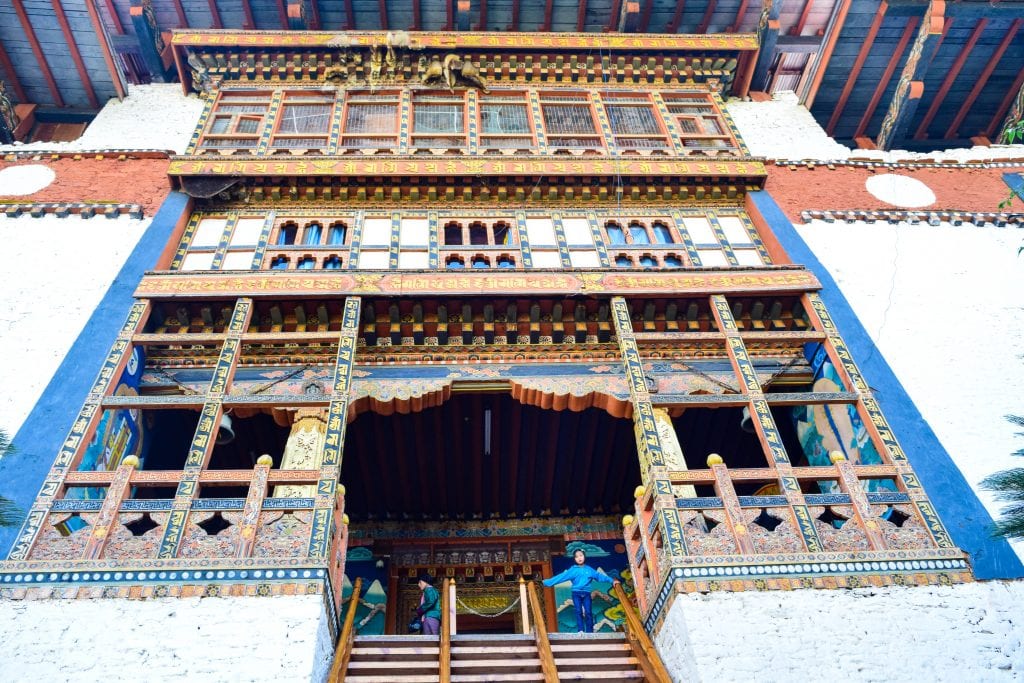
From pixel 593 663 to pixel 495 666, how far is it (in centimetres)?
76

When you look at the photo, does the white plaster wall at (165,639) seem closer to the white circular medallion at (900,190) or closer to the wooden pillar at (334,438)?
the wooden pillar at (334,438)

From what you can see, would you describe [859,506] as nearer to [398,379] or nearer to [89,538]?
[398,379]

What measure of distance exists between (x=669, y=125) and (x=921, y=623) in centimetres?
813

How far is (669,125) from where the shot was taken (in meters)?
12.0

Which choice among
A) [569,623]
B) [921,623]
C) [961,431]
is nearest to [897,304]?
[961,431]

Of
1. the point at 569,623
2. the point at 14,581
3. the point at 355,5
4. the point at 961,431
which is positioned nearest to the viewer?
the point at 14,581

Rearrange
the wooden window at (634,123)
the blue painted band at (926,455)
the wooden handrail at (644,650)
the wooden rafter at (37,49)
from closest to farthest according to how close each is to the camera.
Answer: the wooden handrail at (644,650)
the blue painted band at (926,455)
the wooden window at (634,123)
the wooden rafter at (37,49)

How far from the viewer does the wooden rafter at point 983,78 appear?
42.7 feet

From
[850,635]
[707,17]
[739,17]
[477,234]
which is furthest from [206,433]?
[739,17]

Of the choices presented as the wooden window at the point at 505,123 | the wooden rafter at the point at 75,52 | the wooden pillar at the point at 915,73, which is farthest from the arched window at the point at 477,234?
the wooden rafter at the point at 75,52

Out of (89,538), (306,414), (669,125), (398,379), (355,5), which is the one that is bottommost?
(89,538)

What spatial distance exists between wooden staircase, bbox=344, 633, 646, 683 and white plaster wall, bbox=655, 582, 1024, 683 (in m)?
0.52

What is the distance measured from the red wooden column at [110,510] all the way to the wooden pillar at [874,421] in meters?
6.52

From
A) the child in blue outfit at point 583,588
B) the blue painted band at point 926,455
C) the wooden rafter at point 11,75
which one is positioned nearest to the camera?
the blue painted band at point 926,455
